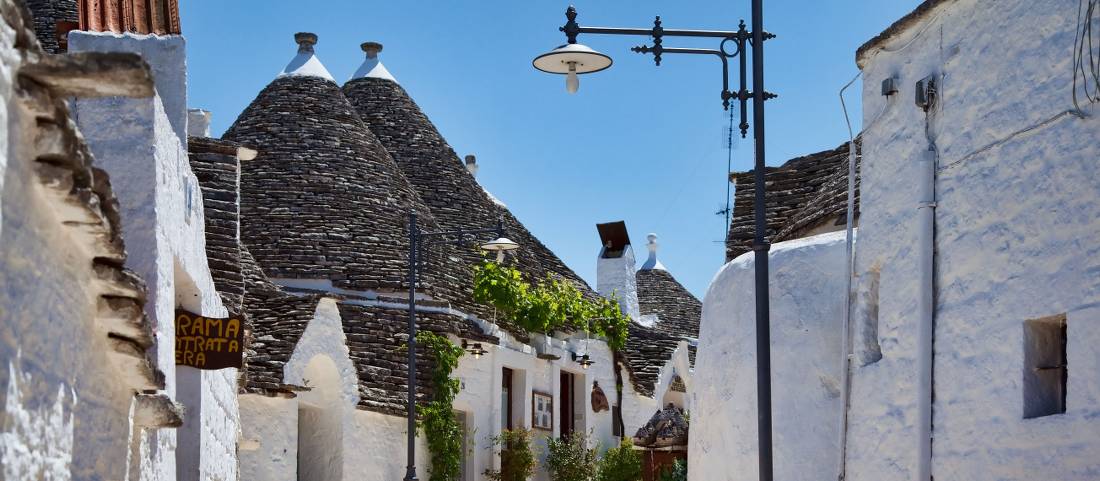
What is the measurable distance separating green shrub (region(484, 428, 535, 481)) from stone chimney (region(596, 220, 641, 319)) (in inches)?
371

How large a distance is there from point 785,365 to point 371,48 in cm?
2337

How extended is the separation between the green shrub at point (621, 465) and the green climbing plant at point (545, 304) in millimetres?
2751

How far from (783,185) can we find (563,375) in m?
14.3

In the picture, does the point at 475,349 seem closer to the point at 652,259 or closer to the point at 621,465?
the point at 621,465

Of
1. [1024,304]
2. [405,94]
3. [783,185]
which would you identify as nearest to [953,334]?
[1024,304]

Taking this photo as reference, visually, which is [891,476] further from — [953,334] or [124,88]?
[124,88]

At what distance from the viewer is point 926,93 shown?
12109 millimetres

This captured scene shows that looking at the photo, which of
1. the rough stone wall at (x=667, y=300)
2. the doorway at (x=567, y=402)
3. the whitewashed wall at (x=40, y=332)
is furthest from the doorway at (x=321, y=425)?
the rough stone wall at (x=667, y=300)

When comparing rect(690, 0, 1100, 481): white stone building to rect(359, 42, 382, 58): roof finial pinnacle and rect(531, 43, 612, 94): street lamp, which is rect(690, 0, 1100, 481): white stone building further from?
rect(359, 42, 382, 58): roof finial pinnacle

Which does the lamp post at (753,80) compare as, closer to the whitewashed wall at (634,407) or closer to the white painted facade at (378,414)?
the white painted facade at (378,414)

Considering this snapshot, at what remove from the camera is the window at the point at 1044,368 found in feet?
34.5

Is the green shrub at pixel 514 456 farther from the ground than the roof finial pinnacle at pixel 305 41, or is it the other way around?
the roof finial pinnacle at pixel 305 41

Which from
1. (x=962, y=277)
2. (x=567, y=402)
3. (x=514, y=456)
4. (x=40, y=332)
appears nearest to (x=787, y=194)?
(x=962, y=277)

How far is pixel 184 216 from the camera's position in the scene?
1232cm
